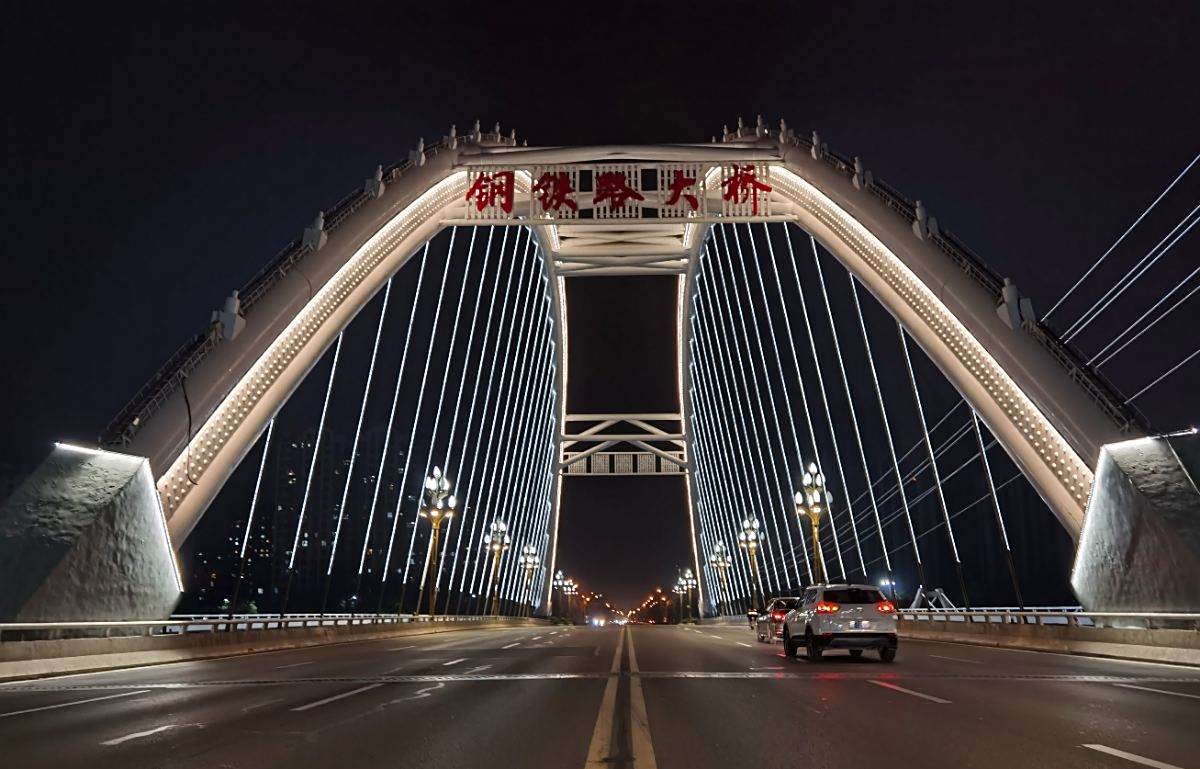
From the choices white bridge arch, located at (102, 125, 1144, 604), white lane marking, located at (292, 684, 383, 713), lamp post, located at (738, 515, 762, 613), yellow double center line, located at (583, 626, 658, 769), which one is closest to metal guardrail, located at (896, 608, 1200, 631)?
white bridge arch, located at (102, 125, 1144, 604)

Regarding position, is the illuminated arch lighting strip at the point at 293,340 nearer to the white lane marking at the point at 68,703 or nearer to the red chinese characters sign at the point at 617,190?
the red chinese characters sign at the point at 617,190

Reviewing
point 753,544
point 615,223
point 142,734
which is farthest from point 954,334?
point 753,544

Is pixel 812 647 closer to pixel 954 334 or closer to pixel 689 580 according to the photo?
pixel 954 334

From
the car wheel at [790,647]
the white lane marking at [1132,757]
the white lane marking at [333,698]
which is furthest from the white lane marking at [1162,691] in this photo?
the white lane marking at [333,698]

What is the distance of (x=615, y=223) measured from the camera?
37.1 metres

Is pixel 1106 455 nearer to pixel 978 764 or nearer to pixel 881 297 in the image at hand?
pixel 881 297

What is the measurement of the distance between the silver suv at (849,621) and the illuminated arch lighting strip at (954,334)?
269 inches

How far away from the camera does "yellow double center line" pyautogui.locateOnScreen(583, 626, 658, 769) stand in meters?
6.21

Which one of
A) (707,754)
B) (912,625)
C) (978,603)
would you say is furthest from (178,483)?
(978,603)

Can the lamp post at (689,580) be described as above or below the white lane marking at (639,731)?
above

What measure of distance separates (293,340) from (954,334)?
17833mm

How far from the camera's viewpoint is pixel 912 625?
29312 millimetres

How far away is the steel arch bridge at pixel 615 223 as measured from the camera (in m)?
21.5

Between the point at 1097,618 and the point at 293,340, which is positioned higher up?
the point at 293,340
